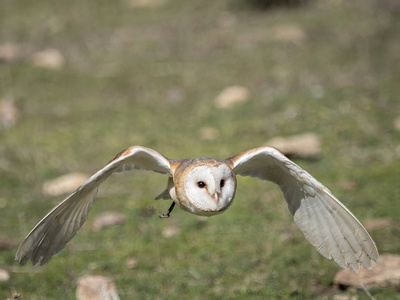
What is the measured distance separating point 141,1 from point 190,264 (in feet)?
40.4

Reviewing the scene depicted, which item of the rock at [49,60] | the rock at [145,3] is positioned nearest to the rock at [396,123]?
the rock at [49,60]

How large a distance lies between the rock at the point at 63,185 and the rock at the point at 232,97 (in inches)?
136

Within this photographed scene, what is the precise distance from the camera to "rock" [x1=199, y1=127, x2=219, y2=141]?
8898 millimetres

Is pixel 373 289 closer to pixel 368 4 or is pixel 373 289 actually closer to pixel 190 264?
pixel 190 264

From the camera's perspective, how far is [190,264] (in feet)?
17.5

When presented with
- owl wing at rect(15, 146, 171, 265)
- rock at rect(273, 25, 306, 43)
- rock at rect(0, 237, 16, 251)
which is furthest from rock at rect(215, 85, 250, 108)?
owl wing at rect(15, 146, 171, 265)

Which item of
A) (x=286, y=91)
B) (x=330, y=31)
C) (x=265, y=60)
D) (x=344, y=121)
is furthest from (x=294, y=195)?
(x=330, y=31)

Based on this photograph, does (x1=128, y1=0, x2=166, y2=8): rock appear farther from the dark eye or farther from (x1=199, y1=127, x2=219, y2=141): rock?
the dark eye

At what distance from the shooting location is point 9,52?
502 inches

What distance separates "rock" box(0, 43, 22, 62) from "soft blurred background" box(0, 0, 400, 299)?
4cm

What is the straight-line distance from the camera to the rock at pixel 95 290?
4160 mm

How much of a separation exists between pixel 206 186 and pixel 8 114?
289 inches

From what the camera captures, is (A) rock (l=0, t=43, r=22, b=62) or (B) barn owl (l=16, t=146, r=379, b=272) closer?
(B) barn owl (l=16, t=146, r=379, b=272)

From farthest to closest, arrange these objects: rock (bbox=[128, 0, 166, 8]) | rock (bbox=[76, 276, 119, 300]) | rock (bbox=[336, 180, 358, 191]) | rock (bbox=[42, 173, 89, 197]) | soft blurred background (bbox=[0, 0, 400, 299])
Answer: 1. rock (bbox=[128, 0, 166, 8])
2. rock (bbox=[42, 173, 89, 197])
3. rock (bbox=[336, 180, 358, 191])
4. soft blurred background (bbox=[0, 0, 400, 299])
5. rock (bbox=[76, 276, 119, 300])
